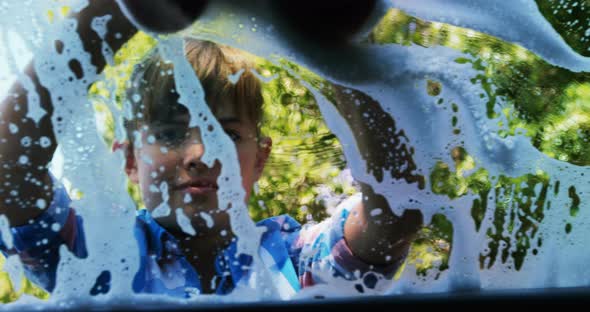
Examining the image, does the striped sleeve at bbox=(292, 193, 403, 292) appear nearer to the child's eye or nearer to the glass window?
the glass window

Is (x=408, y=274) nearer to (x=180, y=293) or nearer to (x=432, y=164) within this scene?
(x=432, y=164)

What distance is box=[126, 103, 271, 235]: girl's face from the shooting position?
35.8 inches

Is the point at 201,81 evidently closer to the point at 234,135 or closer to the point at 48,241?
the point at 234,135

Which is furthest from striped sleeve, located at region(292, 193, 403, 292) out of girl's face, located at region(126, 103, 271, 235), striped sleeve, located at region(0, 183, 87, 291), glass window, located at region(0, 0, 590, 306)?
striped sleeve, located at region(0, 183, 87, 291)

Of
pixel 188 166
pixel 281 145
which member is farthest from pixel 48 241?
pixel 281 145

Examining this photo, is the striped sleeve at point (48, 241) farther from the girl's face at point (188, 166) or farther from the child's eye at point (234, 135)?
the child's eye at point (234, 135)

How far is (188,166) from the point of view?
36.4 inches

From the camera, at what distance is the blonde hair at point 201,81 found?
2.94 feet

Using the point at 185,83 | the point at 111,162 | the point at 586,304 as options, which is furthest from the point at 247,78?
the point at 586,304

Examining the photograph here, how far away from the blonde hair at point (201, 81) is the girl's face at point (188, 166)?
16mm

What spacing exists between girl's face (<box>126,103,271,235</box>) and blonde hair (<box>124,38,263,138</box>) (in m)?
0.02

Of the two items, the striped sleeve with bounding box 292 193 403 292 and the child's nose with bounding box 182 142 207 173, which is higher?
the child's nose with bounding box 182 142 207 173

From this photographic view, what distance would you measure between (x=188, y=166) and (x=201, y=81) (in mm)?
124

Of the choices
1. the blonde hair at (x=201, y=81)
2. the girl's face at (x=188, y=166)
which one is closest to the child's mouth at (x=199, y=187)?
the girl's face at (x=188, y=166)
